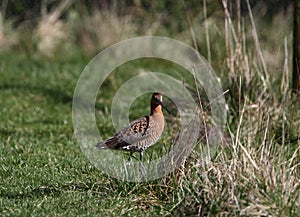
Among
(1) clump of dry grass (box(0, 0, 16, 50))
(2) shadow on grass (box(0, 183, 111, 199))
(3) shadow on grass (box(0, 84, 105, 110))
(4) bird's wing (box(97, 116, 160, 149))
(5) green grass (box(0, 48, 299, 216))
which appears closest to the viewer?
(5) green grass (box(0, 48, 299, 216))

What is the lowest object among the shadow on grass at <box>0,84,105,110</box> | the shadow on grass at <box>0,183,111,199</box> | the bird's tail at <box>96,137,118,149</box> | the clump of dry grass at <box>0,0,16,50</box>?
the shadow on grass at <box>0,84,105,110</box>

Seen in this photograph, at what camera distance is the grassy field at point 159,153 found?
5.12 metres

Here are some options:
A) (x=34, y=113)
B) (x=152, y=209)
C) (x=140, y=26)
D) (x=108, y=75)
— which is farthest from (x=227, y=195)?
(x=140, y=26)

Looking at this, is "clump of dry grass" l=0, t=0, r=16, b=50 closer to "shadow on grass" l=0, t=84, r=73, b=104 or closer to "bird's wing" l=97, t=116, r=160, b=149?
"shadow on grass" l=0, t=84, r=73, b=104

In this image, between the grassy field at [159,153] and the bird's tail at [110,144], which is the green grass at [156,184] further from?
the bird's tail at [110,144]

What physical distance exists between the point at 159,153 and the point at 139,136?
539 mm

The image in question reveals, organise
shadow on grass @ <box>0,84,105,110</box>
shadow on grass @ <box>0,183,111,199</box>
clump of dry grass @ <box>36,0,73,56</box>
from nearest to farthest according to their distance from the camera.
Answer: shadow on grass @ <box>0,183,111,199</box> → shadow on grass @ <box>0,84,105,110</box> → clump of dry grass @ <box>36,0,73,56</box>

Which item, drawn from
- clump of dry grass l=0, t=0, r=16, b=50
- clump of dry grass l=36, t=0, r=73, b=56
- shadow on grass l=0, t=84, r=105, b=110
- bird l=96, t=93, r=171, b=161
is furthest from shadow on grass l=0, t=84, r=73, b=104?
bird l=96, t=93, r=171, b=161

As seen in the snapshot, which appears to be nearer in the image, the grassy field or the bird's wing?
the grassy field

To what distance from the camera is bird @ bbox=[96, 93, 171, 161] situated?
228 inches

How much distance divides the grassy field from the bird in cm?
26

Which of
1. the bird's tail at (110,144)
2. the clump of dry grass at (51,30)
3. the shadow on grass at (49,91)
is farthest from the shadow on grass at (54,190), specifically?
the clump of dry grass at (51,30)

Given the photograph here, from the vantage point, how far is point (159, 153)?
631 centimetres

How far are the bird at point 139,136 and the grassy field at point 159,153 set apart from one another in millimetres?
261
